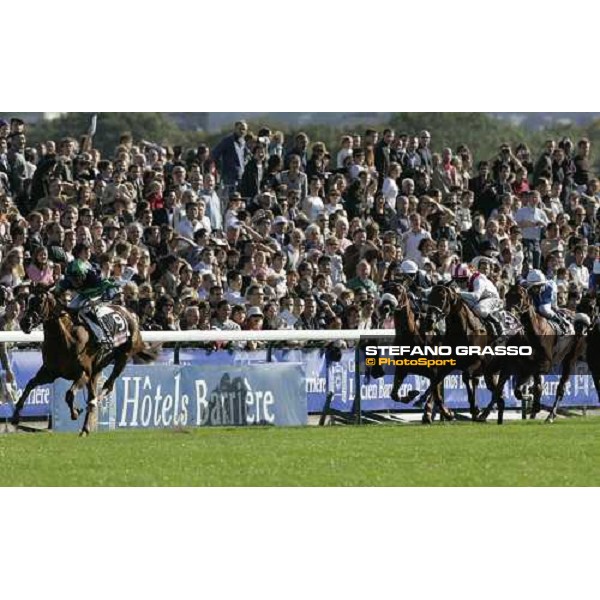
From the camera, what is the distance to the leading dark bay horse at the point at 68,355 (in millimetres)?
19500

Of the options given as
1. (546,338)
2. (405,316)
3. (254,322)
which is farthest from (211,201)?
(546,338)

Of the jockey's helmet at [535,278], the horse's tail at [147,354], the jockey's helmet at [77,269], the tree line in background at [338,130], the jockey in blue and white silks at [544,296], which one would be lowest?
the horse's tail at [147,354]

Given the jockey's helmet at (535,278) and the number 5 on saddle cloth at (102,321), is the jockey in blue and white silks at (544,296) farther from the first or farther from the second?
the number 5 on saddle cloth at (102,321)

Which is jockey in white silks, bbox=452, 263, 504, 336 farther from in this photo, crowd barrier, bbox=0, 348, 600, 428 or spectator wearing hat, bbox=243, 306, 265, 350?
spectator wearing hat, bbox=243, 306, 265, 350

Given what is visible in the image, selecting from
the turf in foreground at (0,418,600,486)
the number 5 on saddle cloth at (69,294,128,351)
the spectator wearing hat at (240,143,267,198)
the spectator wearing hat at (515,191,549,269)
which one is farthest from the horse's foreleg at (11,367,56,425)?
the spectator wearing hat at (515,191,549,269)

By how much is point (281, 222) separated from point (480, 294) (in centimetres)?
290

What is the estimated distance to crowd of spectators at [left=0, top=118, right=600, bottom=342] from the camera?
67.6ft

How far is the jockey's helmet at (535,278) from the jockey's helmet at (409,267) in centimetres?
149

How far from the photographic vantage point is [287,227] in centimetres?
2227

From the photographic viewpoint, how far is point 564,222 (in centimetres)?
2309

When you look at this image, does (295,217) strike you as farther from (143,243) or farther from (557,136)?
(557,136)

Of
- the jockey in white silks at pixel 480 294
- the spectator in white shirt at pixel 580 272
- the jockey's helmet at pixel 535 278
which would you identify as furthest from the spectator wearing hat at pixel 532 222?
the jockey in white silks at pixel 480 294

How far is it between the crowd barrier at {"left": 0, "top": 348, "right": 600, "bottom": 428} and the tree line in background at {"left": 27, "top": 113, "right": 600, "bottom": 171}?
3.36 metres

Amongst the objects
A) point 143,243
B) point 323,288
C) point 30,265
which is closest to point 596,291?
point 323,288
